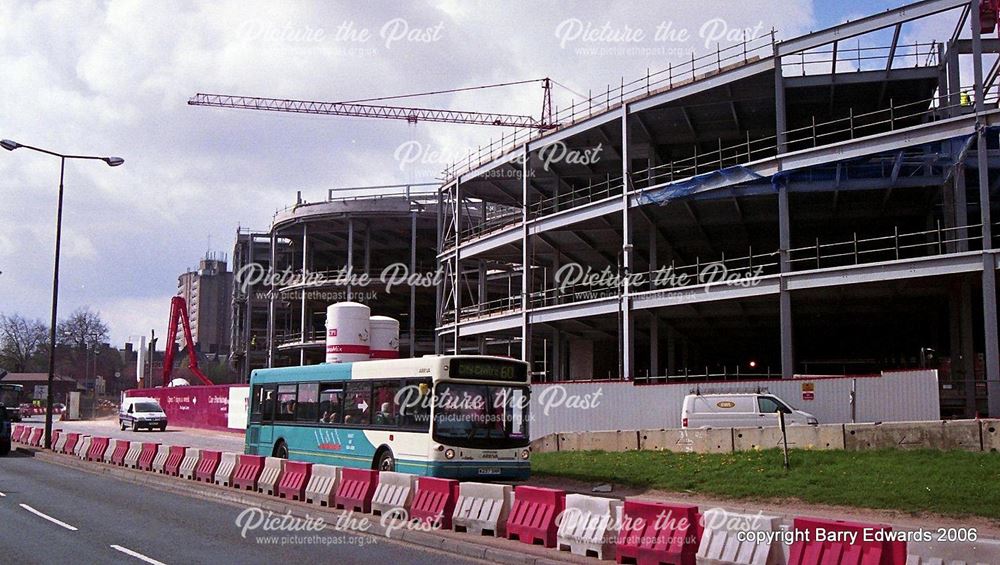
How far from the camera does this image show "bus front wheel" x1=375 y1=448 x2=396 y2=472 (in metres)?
18.7

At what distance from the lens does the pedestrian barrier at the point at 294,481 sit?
56.7ft

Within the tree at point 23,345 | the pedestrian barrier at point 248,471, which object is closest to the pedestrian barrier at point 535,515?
the pedestrian barrier at point 248,471

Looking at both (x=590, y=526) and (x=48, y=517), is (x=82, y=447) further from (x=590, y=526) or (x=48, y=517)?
(x=590, y=526)

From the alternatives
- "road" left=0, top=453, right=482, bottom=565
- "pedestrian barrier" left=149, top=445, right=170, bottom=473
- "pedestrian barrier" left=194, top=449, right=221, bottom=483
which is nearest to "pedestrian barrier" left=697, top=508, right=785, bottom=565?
"road" left=0, top=453, right=482, bottom=565

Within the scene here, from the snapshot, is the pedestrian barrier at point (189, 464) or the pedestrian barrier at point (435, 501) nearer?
the pedestrian barrier at point (435, 501)

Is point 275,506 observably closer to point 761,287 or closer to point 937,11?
point 761,287

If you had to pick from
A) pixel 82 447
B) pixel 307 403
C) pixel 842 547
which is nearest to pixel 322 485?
pixel 307 403

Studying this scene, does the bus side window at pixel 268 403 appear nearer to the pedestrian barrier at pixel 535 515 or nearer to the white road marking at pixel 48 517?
the white road marking at pixel 48 517

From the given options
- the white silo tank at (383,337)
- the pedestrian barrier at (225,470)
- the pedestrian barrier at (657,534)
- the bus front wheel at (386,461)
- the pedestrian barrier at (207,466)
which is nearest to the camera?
the pedestrian barrier at (657,534)

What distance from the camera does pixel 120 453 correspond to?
85.6 ft

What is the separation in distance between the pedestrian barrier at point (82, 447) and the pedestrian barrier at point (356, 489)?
1581cm

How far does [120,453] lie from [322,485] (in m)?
12.1

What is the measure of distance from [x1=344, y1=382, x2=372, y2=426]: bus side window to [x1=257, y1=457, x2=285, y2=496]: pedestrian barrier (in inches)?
85.6

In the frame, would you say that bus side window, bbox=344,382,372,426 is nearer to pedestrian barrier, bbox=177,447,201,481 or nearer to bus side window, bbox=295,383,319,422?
bus side window, bbox=295,383,319,422
